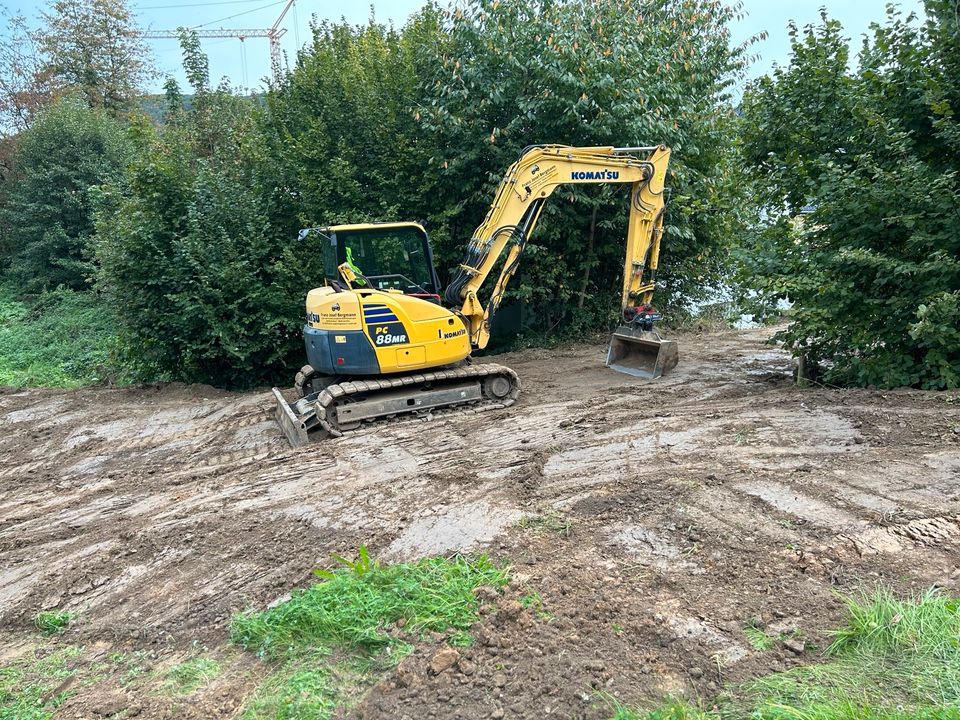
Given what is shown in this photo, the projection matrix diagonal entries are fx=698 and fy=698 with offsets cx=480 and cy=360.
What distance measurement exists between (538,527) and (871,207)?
204 inches

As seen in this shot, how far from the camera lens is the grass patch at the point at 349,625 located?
3.19m

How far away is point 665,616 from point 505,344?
948 cm

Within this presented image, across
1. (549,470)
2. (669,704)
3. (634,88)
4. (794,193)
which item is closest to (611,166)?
(794,193)

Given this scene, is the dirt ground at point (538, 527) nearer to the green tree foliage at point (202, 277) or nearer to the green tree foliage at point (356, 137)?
the green tree foliage at point (202, 277)

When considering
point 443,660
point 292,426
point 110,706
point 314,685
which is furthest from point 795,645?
point 292,426

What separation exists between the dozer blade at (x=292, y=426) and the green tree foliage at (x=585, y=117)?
15.9ft

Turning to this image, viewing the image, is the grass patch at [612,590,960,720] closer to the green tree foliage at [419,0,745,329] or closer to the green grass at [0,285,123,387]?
the green tree foliage at [419,0,745,329]

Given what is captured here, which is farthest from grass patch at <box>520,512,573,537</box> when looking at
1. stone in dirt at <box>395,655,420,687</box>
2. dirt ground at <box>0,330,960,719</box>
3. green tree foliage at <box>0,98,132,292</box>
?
green tree foliage at <box>0,98,132,292</box>

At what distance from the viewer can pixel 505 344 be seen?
1291 cm

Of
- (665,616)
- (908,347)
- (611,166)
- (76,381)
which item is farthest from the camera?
(76,381)

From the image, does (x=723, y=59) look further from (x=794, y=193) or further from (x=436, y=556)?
(x=436, y=556)

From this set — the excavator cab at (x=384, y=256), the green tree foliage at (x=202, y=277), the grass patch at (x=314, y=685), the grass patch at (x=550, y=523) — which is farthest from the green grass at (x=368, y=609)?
the green tree foliage at (x=202, y=277)

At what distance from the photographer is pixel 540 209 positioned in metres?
8.62

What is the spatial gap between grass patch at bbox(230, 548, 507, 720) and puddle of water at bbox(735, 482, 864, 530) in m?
2.10
